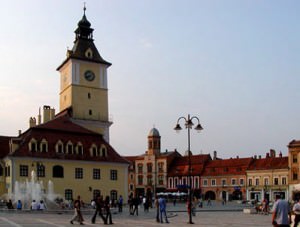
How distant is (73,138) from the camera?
57219 millimetres

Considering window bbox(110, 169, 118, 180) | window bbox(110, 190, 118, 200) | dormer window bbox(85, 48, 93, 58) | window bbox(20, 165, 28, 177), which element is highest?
dormer window bbox(85, 48, 93, 58)

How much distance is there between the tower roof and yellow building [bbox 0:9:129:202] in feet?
1.11

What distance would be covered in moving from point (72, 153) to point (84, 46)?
19461 millimetres

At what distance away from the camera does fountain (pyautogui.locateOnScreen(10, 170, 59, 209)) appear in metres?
45.5

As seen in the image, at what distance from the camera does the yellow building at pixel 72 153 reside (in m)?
53.4

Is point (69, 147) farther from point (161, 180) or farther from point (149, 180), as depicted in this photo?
point (149, 180)

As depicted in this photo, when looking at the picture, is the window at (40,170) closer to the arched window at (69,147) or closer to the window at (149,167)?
the arched window at (69,147)

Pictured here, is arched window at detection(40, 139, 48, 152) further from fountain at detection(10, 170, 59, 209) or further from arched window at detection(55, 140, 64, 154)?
fountain at detection(10, 170, 59, 209)

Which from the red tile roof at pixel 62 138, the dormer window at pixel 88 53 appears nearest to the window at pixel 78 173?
the red tile roof at pixel 62 138

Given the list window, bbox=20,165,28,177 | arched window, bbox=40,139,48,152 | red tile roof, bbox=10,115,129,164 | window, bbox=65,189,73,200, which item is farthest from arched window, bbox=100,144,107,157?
window, bbox=20,165,28,177

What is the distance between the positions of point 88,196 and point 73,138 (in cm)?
649

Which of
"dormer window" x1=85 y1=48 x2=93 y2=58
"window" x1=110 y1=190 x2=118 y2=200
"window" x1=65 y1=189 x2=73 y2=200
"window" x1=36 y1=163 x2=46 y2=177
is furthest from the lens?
"dormer window" x1=85 y1=48 x2=93 y2=58

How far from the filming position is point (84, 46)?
70500mm

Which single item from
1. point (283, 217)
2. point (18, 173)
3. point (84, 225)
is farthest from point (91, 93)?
point (283, 217)
